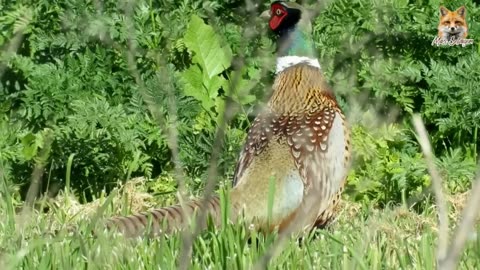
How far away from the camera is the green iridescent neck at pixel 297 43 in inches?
207

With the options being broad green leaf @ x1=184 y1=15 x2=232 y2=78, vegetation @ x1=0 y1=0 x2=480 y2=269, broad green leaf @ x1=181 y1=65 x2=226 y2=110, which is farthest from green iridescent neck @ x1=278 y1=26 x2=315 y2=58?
broad green leaf @ x1=181 y1=65 x2=226 y2=110

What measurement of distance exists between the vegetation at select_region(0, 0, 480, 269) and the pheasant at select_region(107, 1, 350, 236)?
211 mm

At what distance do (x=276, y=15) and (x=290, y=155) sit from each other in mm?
860

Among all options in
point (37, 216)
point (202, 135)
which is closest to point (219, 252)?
point (37, 216)

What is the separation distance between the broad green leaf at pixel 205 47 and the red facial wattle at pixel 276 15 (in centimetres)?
45

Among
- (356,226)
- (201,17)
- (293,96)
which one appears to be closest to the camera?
(356,226)

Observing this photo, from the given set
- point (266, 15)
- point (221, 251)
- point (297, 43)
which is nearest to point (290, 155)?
point (297, 43)

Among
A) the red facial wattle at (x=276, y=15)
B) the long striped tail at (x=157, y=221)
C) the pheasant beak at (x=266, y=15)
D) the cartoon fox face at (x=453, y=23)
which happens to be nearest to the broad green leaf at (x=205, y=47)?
the pheasant beak at (x=266, y=15)

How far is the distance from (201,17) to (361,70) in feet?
3.01

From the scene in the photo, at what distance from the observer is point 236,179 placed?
4809 mm

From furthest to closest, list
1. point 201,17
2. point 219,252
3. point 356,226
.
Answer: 1. point 201,17
2. point 356,226
3. point 219,252

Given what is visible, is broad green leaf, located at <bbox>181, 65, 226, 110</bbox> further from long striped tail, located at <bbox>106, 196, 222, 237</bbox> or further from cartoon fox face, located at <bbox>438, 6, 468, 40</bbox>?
long striped tail, located at <bbox>106, 196, 222, 237</bbox>

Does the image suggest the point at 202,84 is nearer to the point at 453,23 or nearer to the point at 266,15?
the point at 266,15

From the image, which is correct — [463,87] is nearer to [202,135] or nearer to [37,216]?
[202,135]
